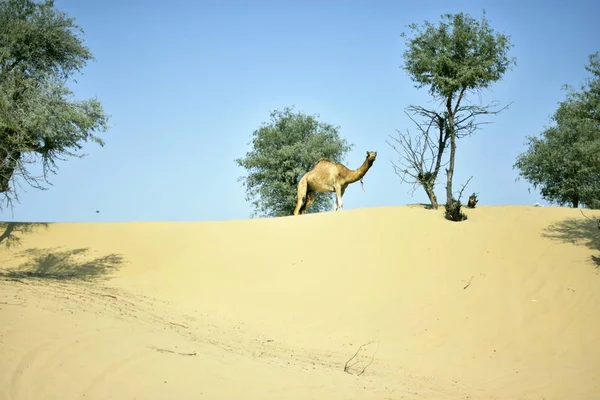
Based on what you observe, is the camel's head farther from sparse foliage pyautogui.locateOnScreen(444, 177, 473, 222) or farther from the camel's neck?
sparse foliage pyautogui.locateOnScreen(444, 177, 473, 222)

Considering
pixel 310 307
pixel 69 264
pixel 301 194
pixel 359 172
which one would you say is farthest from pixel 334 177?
pixel 69 264

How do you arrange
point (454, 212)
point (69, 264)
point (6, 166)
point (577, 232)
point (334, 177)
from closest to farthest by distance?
point (6, 166), point (577, 232), point (454, 212), point (69, 264), point (334, 177)

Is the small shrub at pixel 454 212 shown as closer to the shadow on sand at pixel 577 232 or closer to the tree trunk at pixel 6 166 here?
the shadow on sand at pixel 577 232

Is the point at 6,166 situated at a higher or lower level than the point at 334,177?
lower

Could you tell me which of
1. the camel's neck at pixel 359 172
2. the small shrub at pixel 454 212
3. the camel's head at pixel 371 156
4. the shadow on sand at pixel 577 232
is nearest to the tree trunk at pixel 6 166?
the camel's neck at pixel 359 172

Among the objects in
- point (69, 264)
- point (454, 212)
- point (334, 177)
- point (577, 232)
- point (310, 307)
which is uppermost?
point (334, 177)

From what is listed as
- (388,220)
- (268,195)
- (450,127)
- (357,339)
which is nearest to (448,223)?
(388,220)

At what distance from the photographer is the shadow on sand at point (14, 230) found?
62.6ft

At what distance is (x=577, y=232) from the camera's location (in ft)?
50.7

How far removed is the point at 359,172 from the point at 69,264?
10.6m

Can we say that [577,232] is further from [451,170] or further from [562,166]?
[562,166]

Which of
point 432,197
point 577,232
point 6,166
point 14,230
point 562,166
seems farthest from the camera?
point 562,166

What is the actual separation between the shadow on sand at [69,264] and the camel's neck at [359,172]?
348 inches

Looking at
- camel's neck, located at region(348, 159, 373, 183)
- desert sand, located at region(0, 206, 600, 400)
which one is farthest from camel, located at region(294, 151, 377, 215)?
desert sand, located at region(0, 206, 600, 400)
